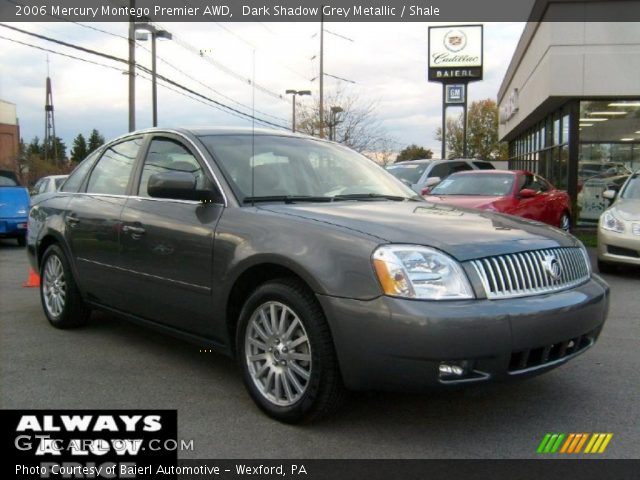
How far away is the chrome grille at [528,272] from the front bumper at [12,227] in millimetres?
12068

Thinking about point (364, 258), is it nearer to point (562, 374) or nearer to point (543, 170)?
point (562, 374)

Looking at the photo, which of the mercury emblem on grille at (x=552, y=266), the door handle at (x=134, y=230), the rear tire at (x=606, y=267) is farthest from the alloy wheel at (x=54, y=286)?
the rear tire at (x=606, y=267)

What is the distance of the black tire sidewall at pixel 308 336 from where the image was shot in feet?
10.7

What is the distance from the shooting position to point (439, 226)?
11.3 feet

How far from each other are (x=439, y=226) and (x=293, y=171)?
50.9 inches

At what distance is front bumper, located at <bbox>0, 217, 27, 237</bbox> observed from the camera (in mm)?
13023

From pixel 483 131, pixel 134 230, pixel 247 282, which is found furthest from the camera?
pixel 483 131

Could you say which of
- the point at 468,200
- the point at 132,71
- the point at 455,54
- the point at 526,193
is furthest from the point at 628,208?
the point at 455,54

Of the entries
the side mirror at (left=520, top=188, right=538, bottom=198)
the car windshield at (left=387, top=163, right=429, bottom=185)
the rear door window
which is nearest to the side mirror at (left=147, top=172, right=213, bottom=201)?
the rear door window

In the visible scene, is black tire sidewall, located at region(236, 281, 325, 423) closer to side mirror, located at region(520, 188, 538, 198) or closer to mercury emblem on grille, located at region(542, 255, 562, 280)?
mercury emblem on grille, located at region(542, 255, 562, 280)

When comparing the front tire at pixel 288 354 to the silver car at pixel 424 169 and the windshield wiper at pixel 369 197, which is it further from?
the silver car at pixel 424 169

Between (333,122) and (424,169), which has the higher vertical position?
(333,122)

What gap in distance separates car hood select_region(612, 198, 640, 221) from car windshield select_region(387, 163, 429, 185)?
5482 millimetres

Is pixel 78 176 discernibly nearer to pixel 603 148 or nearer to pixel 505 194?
pixel 505 194
